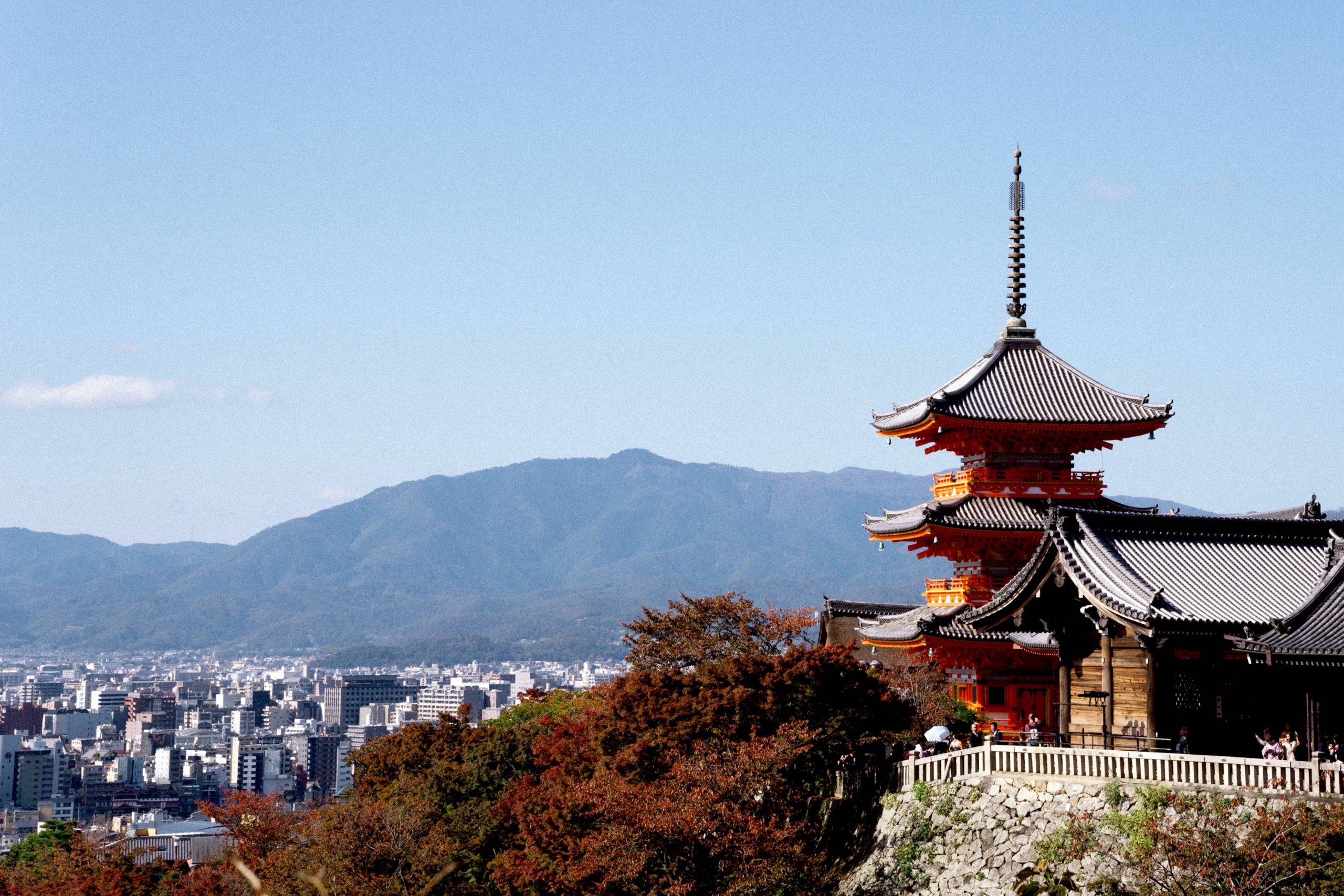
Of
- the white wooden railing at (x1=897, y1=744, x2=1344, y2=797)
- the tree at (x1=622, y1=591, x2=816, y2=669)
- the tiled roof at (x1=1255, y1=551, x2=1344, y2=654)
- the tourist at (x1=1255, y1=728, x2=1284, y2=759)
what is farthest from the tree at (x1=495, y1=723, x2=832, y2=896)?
the tree at (x1=622, y1=591, x2=816, y2=669)

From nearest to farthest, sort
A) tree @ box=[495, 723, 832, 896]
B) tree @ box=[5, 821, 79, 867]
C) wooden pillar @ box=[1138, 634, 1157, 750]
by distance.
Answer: wooden pillar @ box=[1138, 634, 1157, 750] < tree @ box=[495, 723, 832, 896] < tree @ box=[5, 821, 79, 867]

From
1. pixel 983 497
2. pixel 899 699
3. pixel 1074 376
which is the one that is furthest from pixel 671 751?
pixel 1074 376

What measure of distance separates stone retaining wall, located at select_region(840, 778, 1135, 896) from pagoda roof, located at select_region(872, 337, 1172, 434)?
40.1 ft

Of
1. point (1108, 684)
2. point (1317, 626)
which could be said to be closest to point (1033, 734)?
point (1108, 684)

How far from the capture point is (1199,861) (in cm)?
2419

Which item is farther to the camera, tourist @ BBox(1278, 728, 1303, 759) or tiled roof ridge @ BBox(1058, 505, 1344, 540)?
tiled roof ridge @ BBox(1058, 505, 1344, 540)

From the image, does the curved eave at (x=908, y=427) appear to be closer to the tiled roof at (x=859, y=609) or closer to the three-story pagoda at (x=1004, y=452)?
the three-story pagoda at (x=1004, y=452)

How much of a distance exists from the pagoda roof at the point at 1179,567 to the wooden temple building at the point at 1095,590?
1.4 inches

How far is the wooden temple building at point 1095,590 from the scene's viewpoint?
A: 27828 mm

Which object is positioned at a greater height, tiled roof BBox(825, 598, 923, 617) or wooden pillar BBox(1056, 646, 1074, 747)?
tiled roof BBox(825, 598, 923, 617)

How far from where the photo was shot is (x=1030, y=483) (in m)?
40.5

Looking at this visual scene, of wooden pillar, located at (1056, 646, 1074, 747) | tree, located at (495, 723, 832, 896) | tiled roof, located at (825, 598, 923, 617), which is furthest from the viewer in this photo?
tiled roof, located at (825, 598, 923, 617)

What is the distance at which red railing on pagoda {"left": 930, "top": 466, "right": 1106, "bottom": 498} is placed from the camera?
4041 cm

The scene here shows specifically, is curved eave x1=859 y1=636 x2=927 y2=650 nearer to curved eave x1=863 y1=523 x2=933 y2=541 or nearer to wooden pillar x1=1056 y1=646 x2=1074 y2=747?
curved eave x1=863 y1=523 x2=933 y2=541
